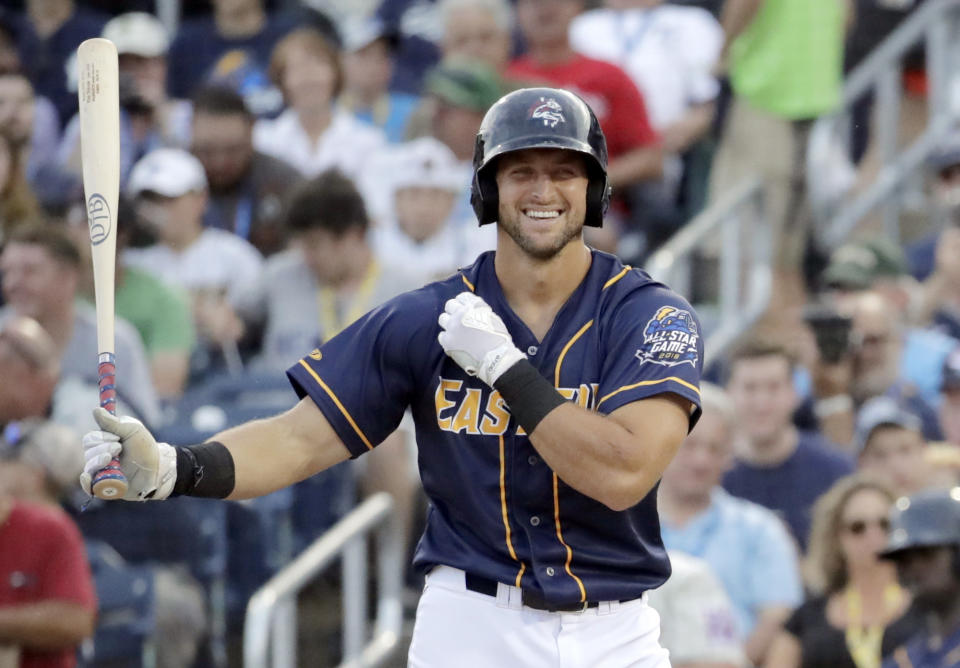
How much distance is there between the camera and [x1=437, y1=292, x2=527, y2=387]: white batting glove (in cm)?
394

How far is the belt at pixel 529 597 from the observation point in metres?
4.07

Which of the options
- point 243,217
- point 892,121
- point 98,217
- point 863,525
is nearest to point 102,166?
point 98,217

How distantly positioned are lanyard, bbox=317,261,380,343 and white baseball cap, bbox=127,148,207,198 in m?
1.15

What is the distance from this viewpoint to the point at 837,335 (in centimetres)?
853

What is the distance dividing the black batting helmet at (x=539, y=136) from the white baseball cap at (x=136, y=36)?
6131 mm

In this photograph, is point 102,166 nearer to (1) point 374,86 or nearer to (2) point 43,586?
(2) point 43,586

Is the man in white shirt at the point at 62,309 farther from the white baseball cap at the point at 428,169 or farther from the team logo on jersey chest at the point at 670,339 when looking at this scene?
the team logo on jersey chest at the point at 670,339

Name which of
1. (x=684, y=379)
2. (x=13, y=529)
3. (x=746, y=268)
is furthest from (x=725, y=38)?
(x=684, y=379)

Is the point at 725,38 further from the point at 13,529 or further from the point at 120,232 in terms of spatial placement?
the point at 13,529

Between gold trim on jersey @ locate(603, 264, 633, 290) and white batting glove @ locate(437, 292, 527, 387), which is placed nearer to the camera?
white batting glove @ locate(437, 292, 527, 387)

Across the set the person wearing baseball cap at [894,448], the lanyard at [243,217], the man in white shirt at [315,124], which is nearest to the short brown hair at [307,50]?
the man in white shirt at [315,124]

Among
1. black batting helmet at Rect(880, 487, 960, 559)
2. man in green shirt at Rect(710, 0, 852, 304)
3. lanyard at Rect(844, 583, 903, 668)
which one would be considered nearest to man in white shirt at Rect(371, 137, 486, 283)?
man in green shirt at Rect(710, 0, 852, 304)

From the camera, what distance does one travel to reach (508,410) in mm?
4129

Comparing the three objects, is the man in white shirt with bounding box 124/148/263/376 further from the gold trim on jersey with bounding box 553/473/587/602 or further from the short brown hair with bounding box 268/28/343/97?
the gold trim on jersey with bounding box 553/473/587/602
